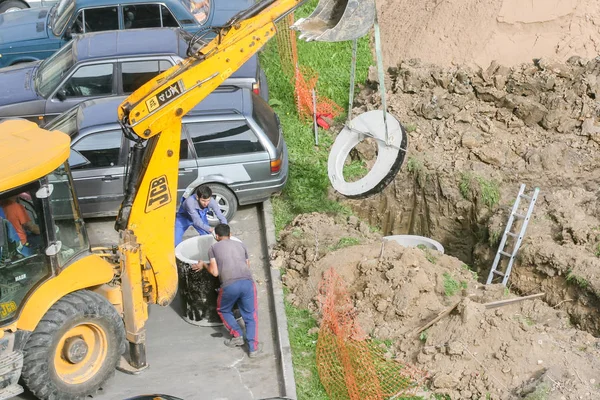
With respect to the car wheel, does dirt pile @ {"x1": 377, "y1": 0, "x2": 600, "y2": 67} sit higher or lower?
higher

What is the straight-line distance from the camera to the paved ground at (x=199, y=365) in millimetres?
8617

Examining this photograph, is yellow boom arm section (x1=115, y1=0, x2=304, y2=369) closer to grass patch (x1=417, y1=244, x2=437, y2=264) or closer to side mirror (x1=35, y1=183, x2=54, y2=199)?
side mirror (x1=35, y1=183, x2=54, y2=199)

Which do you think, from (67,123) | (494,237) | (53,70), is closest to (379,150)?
(494,237)

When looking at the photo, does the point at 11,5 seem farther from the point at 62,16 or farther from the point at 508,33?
the point at 508,33

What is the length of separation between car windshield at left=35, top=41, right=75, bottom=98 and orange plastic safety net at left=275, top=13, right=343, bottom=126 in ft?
12.7

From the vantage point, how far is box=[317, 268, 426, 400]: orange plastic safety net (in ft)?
27.8

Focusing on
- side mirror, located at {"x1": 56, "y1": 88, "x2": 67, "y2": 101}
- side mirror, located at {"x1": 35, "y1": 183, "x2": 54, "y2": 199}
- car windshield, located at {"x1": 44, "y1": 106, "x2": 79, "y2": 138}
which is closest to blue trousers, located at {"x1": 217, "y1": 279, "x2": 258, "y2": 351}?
side mirror, located at {"x1": 35, "y1": 183, "x2": 54, "y2": 199}

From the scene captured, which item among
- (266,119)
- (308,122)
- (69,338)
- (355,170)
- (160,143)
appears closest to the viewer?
(160,143)

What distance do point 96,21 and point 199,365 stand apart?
8.23 metres

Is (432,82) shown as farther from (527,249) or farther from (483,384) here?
(483,384)

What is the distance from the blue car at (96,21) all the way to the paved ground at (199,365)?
665 cm

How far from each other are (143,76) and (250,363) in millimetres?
5788

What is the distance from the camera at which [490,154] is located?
12.8 metres

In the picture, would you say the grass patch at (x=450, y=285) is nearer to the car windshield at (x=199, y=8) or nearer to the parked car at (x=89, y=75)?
the parked car at (x=89, y=75)
